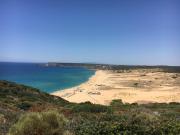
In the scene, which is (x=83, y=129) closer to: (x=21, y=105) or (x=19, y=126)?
(x=19, y=126)

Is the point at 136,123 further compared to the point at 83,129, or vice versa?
the point at 136,123

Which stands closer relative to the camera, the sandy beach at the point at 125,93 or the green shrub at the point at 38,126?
the green shrub at the point at 38,126

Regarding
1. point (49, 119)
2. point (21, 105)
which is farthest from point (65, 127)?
point (21, 105)

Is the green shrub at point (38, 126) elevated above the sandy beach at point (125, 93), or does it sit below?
above

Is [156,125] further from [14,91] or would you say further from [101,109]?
[14,91]

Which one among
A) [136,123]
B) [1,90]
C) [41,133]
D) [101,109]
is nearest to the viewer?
[41,133]

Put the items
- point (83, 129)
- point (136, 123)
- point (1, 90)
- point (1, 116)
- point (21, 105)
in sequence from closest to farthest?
point (83, 129), point (136, 123), point (1, 116), point (21, 105), point (1, 90)

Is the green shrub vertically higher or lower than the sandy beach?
higher

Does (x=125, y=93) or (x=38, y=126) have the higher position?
(x=38, y=126)

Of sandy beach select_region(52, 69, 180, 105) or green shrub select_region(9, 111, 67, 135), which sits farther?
sandy beach select_region(52, 69, 180, 105)

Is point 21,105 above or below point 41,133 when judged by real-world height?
below

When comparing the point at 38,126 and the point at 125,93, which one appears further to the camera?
the point at 125,93
